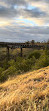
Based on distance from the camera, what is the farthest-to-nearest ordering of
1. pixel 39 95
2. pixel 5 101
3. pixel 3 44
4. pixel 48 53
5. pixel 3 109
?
1. pixel 3 44
2. pixel 48 53
3. pixel 39 95
4. pixel 5 101
5. pixel 3 109

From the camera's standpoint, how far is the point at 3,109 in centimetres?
411

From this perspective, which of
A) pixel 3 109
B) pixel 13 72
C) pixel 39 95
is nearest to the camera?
pixel 3 109

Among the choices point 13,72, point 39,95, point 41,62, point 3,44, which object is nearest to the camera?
point 39,95

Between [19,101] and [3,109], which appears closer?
[3,109]

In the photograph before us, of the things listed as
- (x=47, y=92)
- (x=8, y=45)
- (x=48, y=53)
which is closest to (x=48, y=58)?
(x=48, y=53)

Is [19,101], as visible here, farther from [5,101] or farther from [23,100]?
[5,101]

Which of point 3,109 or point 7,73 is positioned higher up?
point 3,109

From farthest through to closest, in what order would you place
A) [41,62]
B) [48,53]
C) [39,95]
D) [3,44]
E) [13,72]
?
[3,44]
[48,53]
[41,62]
[13,72]
[39,95]

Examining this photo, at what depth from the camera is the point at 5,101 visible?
14.6 feet

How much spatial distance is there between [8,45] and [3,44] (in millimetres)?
1188

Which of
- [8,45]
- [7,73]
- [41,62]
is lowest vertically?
[7,73]

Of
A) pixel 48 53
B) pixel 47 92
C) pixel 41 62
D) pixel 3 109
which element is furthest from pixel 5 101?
pixel 48 53

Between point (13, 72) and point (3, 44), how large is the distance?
14.0m

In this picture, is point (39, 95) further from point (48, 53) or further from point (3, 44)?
point (3, 44)
